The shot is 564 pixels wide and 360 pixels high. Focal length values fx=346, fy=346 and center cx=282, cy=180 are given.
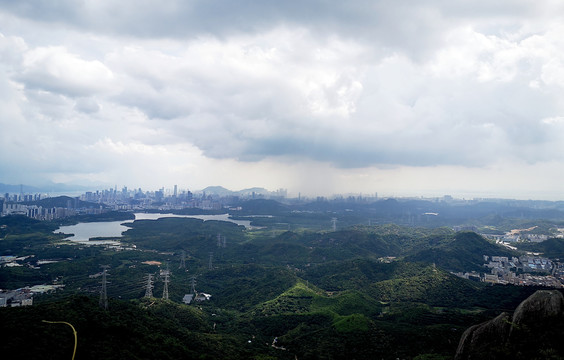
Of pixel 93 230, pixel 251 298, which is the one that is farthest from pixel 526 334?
pixel 93 230

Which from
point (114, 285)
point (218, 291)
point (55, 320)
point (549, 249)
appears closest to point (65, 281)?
point (114, 285)

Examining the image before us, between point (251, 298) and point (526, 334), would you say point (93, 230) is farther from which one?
point (526, 334)

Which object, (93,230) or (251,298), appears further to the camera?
(93,230)

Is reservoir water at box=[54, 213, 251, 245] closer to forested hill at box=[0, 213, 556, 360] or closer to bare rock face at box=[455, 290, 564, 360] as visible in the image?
forested hill at box=[0, 213, 556, 360]

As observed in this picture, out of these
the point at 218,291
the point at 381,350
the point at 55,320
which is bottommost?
the point at 218,291

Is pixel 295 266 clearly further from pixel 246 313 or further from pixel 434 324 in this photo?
pixel 434 324

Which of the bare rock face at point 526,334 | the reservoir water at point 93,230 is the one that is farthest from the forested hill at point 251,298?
the reservoir water at point 93,230

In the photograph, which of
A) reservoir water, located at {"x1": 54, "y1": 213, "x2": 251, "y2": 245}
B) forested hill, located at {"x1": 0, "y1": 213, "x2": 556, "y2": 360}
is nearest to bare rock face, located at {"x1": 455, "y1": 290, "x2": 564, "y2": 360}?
forested hill, located at {"x1": 0, "y1": 213, "x2": 556, "y2": 360}

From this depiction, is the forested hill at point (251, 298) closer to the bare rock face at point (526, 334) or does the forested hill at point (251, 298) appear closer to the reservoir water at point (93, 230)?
the bare rock face at point (526, 334)
